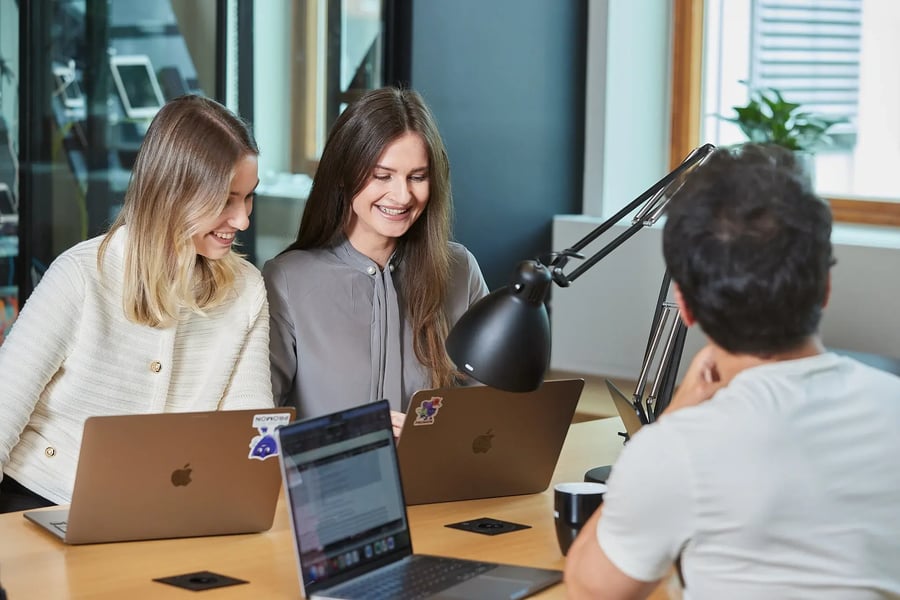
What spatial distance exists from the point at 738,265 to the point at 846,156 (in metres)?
3.31

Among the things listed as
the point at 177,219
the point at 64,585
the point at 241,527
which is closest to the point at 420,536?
the point at 241,527

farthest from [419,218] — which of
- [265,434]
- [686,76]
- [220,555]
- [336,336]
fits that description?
[686,76]

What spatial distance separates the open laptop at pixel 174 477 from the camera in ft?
5.54

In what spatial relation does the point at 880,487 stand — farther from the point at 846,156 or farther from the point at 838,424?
the point at 846,156

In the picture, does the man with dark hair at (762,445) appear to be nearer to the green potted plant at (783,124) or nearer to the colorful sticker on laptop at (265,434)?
the colorful sticker on laptop at (265,434)

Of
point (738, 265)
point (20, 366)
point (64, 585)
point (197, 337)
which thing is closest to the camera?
point (738, 265)

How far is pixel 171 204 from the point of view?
2.15m

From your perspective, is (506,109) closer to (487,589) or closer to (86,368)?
(86,368)

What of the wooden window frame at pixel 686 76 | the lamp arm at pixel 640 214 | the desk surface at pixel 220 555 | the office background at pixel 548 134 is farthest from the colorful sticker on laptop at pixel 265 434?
the wooden window frame at pixel 686 76

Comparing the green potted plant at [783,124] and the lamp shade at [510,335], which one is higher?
the green potted plant at [783,124]

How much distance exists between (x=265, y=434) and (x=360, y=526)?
0.84ft

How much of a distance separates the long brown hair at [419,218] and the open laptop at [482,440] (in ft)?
1.45

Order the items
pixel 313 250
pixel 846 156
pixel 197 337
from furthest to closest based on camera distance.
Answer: pixel 846 156
pixel 313 250
pixel 197 337

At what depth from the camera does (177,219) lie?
7.07ft
